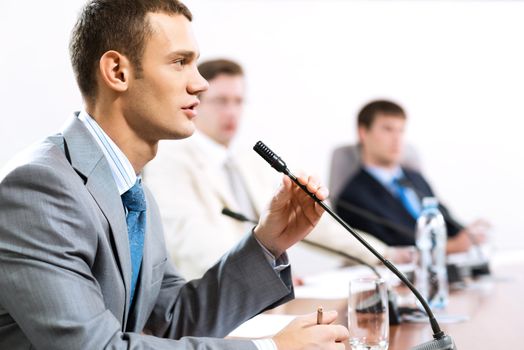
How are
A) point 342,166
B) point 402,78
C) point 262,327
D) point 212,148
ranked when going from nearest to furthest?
point 262,327
point 212,148
point 342,166
point 402,78

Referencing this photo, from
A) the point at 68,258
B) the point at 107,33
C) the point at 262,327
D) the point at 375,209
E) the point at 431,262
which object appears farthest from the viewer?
the point at 375,209

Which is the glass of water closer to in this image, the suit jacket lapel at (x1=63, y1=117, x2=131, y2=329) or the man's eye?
the suit jacket lapel at (x1=63, y1=117, x2=131, y2=329)

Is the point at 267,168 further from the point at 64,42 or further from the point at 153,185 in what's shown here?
the point at 64,42

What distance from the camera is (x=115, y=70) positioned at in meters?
1.41

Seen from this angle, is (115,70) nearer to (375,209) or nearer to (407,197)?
(375,209)

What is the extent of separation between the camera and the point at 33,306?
112cm

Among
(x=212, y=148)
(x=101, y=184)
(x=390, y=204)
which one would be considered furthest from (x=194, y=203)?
(x=101, y=184)

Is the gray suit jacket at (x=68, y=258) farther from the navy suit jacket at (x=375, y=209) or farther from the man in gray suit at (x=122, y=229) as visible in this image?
the navy suit jacket at (x=375, y=209)

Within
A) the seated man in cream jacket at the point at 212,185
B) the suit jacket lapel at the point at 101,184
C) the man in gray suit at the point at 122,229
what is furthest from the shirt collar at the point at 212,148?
the suit jacket lapel at the point at 101,184

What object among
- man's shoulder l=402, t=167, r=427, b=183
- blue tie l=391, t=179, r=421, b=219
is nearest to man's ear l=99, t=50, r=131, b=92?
blue tie l=391, t=179, r=421, b=219

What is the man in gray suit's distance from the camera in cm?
114

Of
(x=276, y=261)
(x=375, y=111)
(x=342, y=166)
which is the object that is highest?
(x=375, y=111)

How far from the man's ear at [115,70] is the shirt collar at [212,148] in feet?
6.11

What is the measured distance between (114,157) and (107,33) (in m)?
0.24
